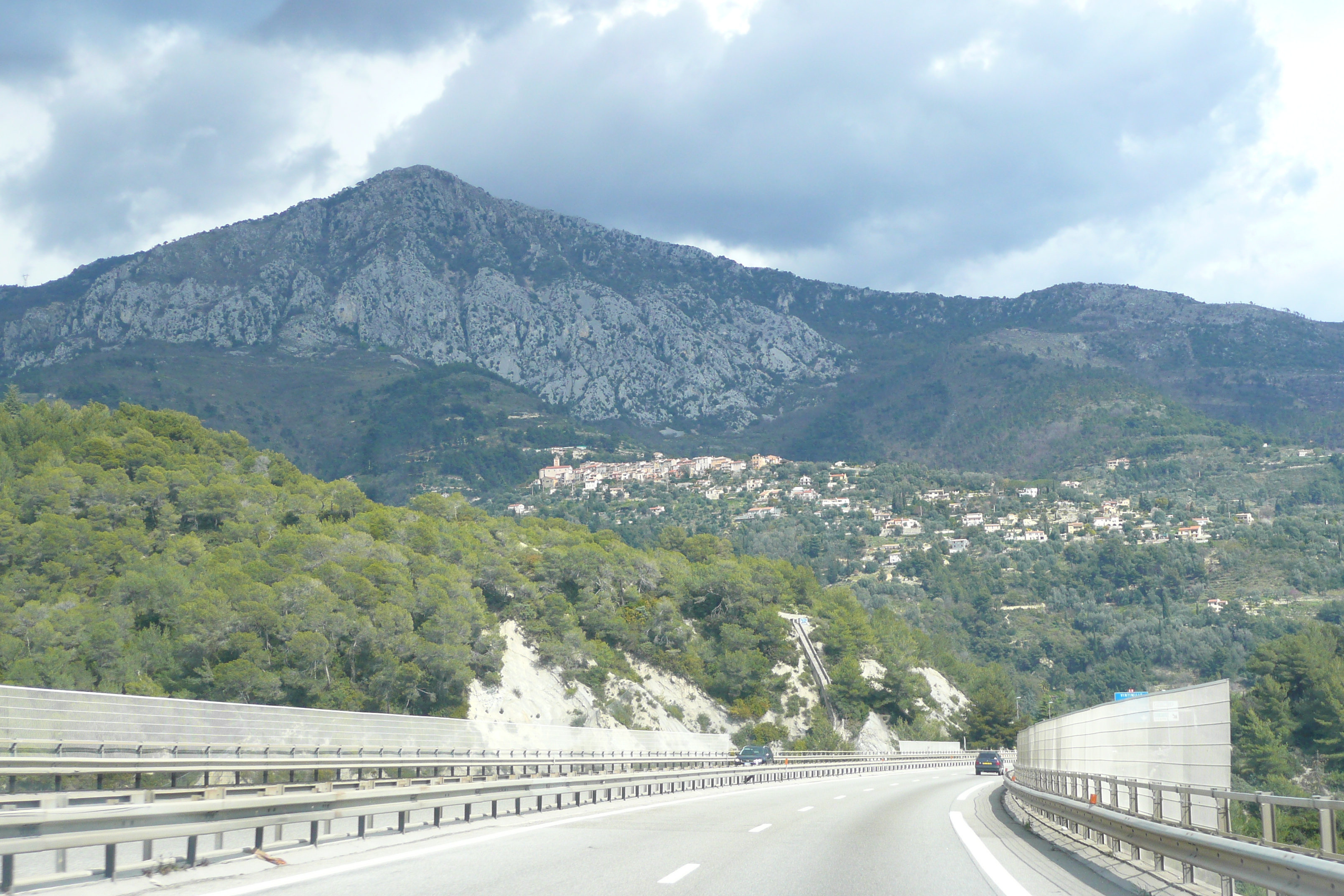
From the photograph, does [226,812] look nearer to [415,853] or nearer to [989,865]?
[415,853]

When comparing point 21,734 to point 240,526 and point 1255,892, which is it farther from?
point 240,526

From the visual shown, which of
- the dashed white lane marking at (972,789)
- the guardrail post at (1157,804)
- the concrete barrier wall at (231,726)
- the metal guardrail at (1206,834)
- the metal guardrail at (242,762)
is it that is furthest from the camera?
the dashed white lane marking at (972,789)

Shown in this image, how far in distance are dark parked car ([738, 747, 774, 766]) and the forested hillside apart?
21.3 meters

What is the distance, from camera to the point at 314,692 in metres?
61.3

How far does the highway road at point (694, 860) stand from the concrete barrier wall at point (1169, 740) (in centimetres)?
159

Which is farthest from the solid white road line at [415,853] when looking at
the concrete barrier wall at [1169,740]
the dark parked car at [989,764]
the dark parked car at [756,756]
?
the dark parked car at [989,764]

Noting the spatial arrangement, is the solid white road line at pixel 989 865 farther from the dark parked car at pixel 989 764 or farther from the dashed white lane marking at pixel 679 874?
the dark parked car at pixel 989 764

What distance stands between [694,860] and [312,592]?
57.5 m

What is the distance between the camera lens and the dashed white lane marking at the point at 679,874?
10703 millimetres

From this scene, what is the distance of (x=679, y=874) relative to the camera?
11289 mm

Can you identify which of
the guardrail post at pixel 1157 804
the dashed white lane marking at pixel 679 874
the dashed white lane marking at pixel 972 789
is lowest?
the dashed white lane marking at pixel 972 789

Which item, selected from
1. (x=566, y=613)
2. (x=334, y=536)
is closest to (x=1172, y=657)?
(x=566, y=613)

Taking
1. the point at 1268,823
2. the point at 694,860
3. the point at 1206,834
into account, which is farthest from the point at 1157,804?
the point at 694,860

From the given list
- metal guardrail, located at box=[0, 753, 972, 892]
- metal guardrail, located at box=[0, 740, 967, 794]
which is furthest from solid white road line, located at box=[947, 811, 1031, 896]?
metal guardrail, located at box=[0, 740, 967, 794]
